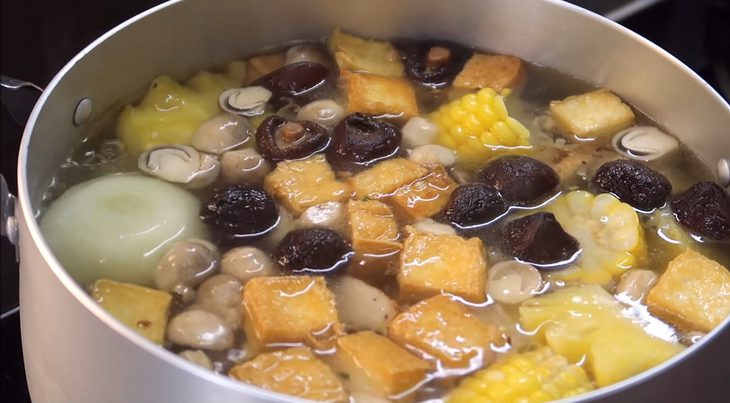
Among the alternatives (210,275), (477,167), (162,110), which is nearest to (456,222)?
(477,167)

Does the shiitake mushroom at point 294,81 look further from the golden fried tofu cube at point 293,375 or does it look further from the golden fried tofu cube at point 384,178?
the golden fried tofu cube at point 293,375

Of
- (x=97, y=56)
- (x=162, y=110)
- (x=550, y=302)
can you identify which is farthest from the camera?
(x=162, y=110)

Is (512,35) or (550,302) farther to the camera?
(512,35)

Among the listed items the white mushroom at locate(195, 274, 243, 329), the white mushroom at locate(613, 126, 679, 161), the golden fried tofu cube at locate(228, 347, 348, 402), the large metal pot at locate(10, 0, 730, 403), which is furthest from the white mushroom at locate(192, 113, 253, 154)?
the white mushroom at locate(613, 126, 679, 161)

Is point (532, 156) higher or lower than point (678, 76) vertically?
lower

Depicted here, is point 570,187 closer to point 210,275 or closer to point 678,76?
point 678,76

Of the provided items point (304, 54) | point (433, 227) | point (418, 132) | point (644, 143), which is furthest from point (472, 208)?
point (304, 54)

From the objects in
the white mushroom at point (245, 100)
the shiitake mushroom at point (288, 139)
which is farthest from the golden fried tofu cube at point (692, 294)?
the white mushroom at point (245, 100)

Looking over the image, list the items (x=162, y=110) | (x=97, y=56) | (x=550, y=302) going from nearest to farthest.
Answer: (x=550, y=302) < (x=97, y=56) < (x=162, y=110)
